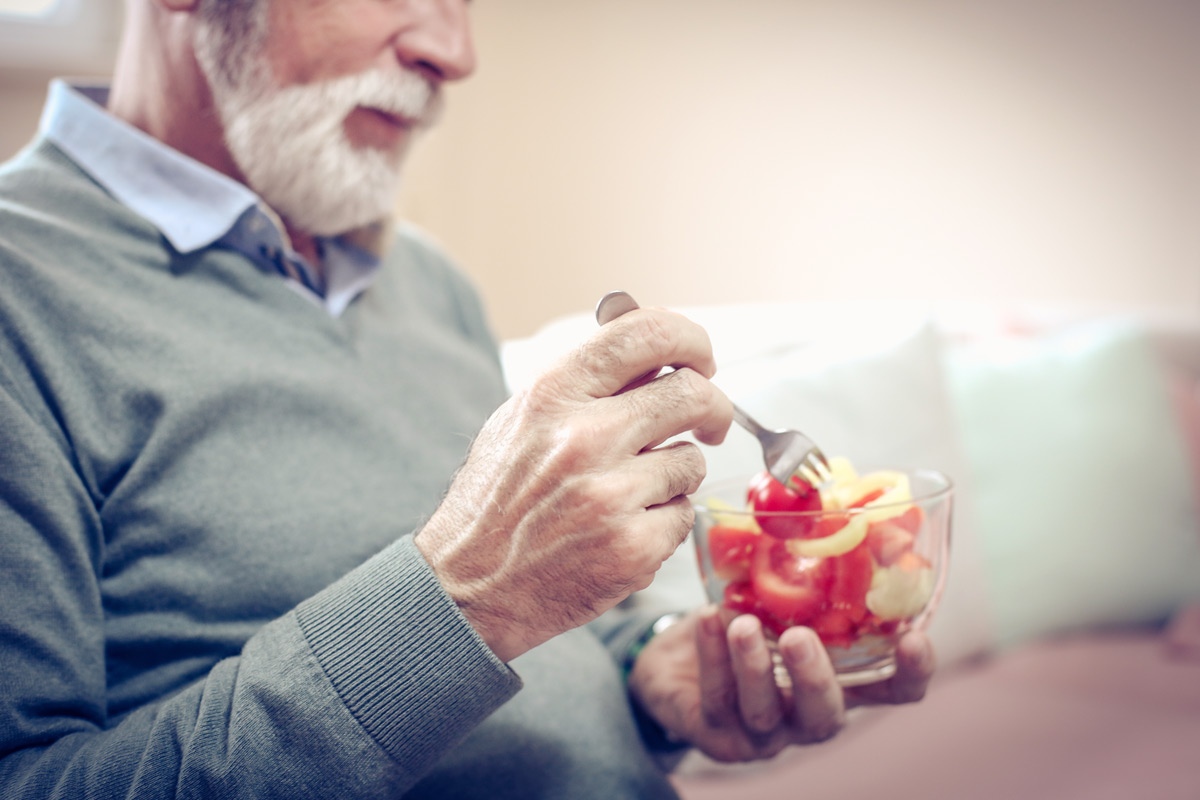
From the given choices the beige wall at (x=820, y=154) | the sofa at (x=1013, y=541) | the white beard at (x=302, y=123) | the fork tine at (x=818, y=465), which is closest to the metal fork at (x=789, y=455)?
the fork tine at (x=818, y=465)

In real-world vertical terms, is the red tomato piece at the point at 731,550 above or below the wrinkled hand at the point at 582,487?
below

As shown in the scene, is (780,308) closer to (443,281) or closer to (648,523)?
(443,281)

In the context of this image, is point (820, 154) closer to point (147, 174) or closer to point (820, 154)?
point (820, 154)

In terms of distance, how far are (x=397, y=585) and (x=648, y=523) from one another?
17 centimetres

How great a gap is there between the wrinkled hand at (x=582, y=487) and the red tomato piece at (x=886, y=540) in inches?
5.3

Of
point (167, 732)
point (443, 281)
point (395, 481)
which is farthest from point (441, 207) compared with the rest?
point (167, 732)

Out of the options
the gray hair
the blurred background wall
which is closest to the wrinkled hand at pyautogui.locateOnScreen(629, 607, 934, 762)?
the gray hair

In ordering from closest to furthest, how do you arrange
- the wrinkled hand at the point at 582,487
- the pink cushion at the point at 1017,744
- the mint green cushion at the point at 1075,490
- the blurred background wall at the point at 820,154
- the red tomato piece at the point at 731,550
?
1. the wrinkled hand at the point at 582,487
2. the red tomato piece at the point at 731,550
3. the pink cushion at the point at 1017,744
4. the mint green cushion at the point at 1075,490
5. the blurred background wall at the point at 820,154

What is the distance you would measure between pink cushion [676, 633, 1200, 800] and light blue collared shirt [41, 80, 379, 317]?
0.79 meters

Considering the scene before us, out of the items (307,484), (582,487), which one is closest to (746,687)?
(582,487)

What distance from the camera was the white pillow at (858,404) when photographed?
1.08 meters

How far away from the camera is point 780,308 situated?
166 centimetres

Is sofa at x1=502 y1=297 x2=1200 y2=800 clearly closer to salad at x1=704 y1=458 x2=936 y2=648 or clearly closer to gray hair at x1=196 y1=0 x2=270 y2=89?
salad at x1=704 y1=458 x2=936 y2=648

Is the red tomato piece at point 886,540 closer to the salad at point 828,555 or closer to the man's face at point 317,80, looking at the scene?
the salad at point 828,555
